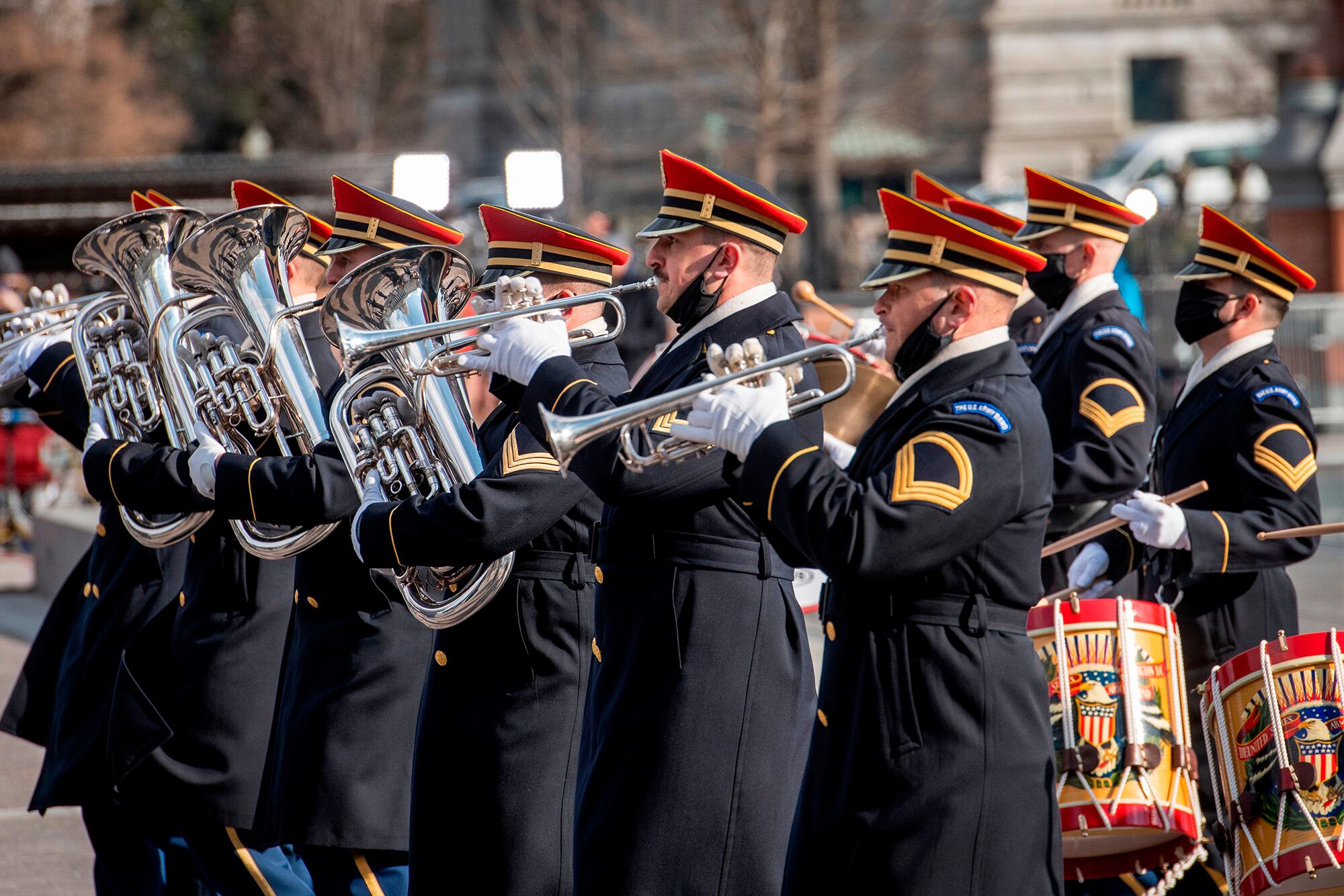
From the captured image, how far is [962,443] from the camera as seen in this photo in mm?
3553

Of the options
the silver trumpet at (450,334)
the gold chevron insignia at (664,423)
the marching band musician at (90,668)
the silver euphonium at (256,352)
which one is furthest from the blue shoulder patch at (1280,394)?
the marching band musician at (90,668)

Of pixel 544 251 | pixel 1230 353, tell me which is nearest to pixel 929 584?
pixel 544 251

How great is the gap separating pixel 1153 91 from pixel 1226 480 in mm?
35336

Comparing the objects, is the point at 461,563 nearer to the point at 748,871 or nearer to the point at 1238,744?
the point at 748,871

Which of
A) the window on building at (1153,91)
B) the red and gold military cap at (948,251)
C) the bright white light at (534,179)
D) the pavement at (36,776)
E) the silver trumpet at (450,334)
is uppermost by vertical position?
the window on building at (1153,91)

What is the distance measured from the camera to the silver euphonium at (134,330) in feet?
17.9

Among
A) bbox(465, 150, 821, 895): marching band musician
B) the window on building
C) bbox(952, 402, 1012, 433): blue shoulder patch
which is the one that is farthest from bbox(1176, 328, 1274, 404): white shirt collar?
the window on building

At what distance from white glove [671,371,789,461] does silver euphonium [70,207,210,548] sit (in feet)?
7.57

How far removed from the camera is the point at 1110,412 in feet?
17.9

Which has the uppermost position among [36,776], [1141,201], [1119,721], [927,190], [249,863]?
[1141,201]

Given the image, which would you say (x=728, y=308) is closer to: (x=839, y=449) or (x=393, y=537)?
(x=393, y=537)

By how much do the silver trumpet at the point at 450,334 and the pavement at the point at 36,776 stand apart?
2834 millimetres

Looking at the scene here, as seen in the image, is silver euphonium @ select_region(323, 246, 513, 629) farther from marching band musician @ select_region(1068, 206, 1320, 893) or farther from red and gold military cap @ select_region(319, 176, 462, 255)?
marching band musician @ select_region(1068, 206, 1320, 893)

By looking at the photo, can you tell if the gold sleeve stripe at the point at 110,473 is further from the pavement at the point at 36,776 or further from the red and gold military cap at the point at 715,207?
the red and gold military cap at the point at 715,207
